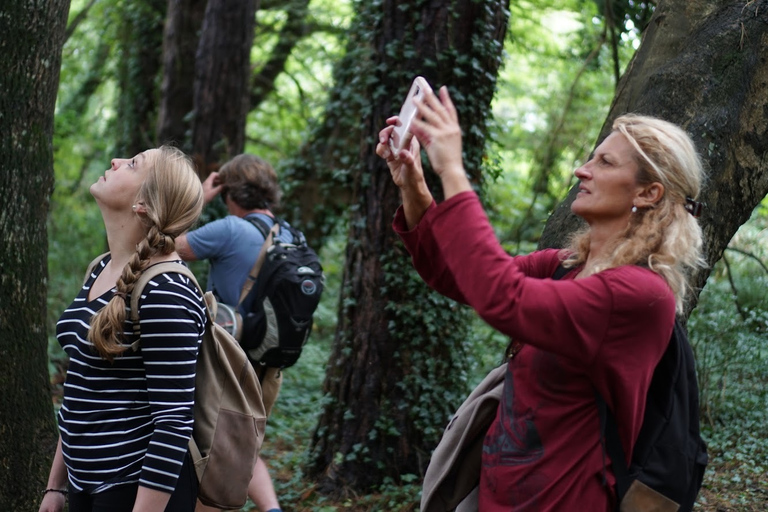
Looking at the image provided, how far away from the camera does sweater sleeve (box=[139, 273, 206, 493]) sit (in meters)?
2.42

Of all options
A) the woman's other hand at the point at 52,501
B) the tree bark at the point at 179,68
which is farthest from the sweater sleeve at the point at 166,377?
the tree bark at the point at 179,68

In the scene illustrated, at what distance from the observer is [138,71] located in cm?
1234

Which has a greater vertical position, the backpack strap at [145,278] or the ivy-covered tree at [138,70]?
the ivy-covered tree at [138,70]

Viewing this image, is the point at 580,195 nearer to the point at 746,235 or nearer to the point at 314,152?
the point at 746,235

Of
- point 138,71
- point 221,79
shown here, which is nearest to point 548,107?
point 221,79

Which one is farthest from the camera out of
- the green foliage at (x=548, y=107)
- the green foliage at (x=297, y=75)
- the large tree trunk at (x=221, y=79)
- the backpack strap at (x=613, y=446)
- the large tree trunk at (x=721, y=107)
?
the green foliage at (x=297, y=75)

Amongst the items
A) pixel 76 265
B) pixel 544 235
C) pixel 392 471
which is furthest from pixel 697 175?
pixel 76 265

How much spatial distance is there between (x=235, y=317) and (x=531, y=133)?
1038 centimetres

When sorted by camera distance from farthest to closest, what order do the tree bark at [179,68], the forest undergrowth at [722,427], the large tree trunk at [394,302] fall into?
the tree bark at [179,68] < the large tree trunk at [394,302] < the forest undergrowth at [722,427]

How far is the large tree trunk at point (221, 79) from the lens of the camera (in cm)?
959

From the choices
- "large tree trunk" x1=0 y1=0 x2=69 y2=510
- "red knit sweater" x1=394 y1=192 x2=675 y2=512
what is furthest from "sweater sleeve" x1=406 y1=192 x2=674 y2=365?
"large tree trunk" x1=0 y1=0 x2=69 y2=510

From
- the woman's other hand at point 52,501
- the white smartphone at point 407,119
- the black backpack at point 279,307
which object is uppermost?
the white smartphone at point 407,119

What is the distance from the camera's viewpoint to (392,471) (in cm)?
542

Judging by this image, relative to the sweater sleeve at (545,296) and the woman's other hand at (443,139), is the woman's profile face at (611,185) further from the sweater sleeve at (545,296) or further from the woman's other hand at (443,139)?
the woman's other hand at (443,139)
